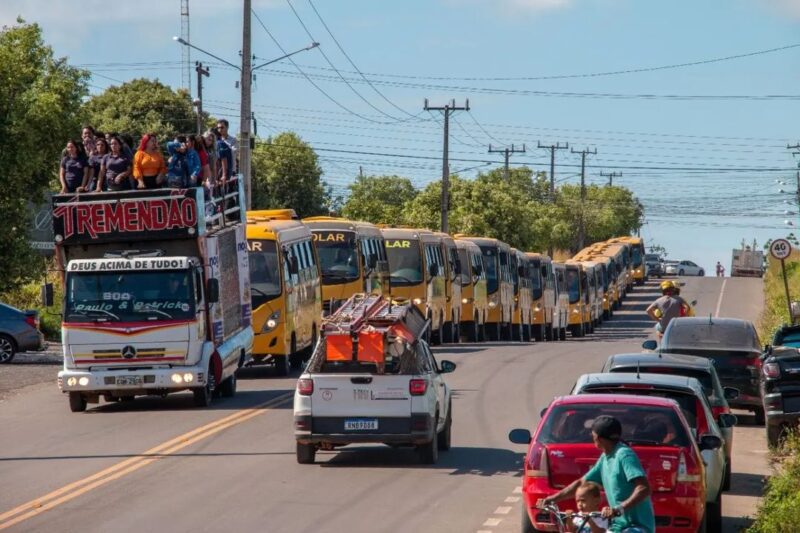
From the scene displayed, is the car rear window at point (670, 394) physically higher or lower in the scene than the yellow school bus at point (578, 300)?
higher

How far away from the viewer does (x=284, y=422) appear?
78.1ft

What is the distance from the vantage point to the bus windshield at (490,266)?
54312mm

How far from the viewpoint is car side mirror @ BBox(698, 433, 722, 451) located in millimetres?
13867

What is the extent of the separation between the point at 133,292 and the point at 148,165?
2.36 metres

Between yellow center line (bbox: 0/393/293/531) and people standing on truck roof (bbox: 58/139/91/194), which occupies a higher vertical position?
people standing on truck roof (bbox: 58/139/91/194)

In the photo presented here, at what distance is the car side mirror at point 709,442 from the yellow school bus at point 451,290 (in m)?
32.6

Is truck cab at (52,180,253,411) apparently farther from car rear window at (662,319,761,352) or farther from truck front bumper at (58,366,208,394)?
car rear window at (662,319,761,352)

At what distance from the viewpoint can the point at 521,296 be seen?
58781mm

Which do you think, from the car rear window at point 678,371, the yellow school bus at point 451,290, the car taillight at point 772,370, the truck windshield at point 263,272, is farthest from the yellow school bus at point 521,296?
the car rear window at point 678,371

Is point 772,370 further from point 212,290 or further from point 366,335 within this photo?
point 212,290

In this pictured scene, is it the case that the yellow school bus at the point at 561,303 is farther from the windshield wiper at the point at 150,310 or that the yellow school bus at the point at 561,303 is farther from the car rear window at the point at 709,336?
the windshield wiper at the point at 150,310

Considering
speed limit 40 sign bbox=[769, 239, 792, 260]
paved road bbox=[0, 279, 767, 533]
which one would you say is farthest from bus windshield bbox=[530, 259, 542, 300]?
paved road bbox=[0, 279, 767, 533]

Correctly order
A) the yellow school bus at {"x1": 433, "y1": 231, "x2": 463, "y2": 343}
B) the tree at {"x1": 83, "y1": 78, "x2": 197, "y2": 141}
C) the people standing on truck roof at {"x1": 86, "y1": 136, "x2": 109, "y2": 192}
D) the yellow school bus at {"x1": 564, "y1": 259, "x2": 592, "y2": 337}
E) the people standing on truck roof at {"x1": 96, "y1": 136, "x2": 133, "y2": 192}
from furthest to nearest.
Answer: the tree at {"x1": 83, "y1": 78, "x2": 197, "y2": 141} → the yellow school bus at {"x1": 564, "y1": 259, "x2": 592, "y2": 337} → the yellow school bus at {"x1": 433, "y1": 231, "x2": 463, "y2": 343} → the people standing on truck roof at {"x1": 86, "y1": 136, "x2": 109, "y2": 192} → the people standing on truck roof at {"x1": 96, "y1": 136, "x2": 133, "y2": 192}

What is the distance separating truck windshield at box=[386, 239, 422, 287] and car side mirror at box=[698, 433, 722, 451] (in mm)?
29521
